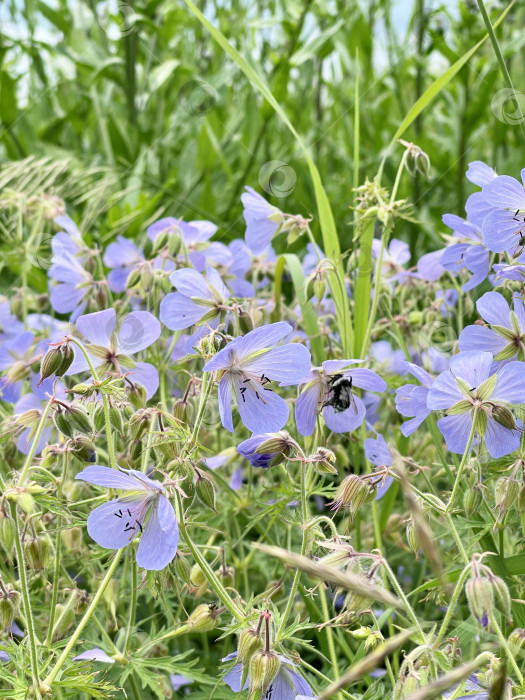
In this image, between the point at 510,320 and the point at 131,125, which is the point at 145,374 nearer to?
the point at 510,320

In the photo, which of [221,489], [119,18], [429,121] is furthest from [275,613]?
[429,121]

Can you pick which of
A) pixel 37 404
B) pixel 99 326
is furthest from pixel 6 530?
pixel 37 404

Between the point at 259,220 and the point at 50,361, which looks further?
the point at 259,220

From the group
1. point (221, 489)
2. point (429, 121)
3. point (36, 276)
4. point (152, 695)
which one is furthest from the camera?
point (429, 121)

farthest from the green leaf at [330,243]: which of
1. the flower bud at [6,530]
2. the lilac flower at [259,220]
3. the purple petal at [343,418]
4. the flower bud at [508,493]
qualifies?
the flower bud at [6,530]

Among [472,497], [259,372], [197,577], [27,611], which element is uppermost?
[259,372]

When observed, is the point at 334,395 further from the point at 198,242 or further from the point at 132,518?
the point at 198,242

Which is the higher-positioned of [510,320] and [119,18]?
[119,18]

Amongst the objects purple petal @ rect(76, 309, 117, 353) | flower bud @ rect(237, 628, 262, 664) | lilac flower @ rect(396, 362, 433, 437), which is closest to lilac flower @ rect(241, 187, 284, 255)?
purple petal @ rect(76, 309, 117, 353)
